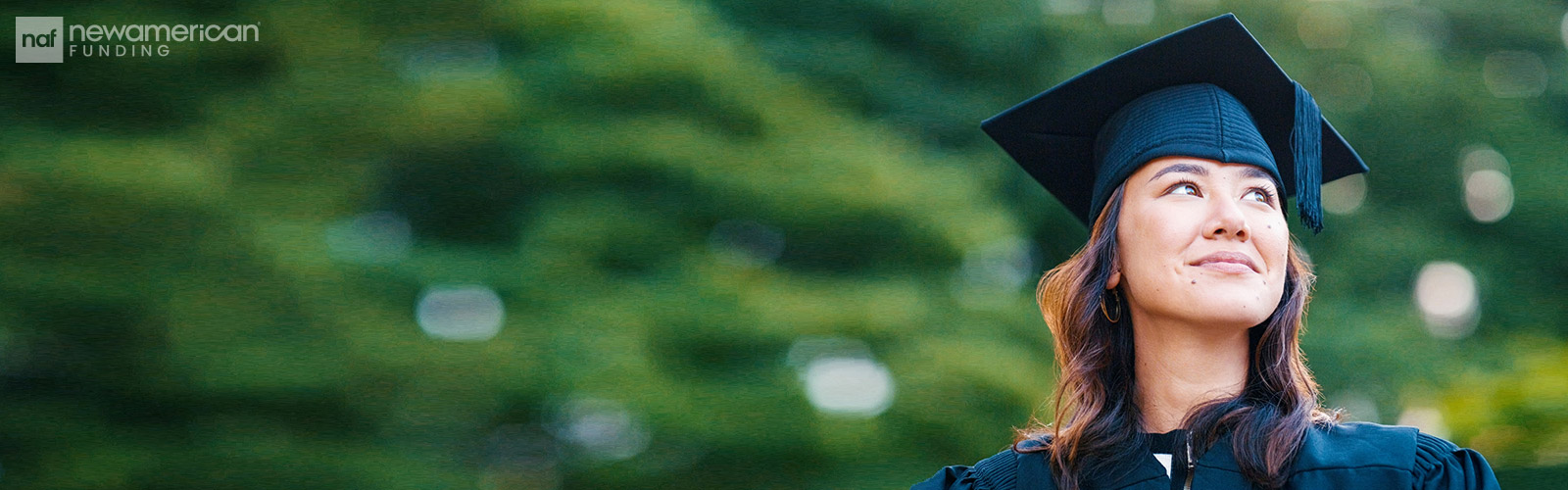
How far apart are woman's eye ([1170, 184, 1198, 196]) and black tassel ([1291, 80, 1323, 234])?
16cm

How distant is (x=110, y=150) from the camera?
492 cm

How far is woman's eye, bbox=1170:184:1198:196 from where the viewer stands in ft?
6.69

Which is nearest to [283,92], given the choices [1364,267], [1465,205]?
[1364,267]

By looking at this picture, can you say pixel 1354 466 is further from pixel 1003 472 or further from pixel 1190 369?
pixel 1003 472

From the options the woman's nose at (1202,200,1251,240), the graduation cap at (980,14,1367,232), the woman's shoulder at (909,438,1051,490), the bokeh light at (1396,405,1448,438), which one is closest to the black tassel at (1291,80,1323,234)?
the graduation cap at (980,14,1367,232)

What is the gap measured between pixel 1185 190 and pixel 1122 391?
35 centimetres

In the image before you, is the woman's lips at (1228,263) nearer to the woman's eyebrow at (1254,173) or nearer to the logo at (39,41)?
the woman's eyebrow at (1254,173)

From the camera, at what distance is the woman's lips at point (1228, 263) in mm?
1961

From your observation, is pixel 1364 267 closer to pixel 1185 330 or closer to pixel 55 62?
pixel 1185 330

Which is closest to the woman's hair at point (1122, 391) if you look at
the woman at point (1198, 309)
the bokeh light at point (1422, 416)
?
the woman at point (1198, 309)

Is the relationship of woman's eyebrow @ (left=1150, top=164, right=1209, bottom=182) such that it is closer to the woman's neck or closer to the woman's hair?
the woman's hair

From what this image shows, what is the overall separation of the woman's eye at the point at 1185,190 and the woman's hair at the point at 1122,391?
0.10 meters

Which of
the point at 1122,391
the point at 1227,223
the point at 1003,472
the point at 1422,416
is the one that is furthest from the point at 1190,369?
the point at 1422,416

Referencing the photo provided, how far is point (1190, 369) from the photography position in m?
2.05
